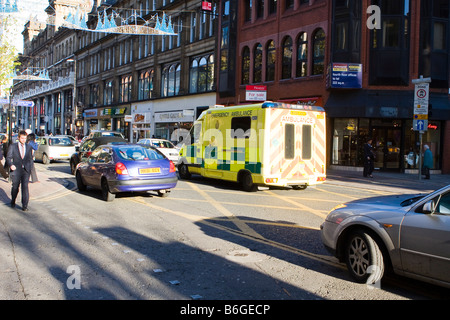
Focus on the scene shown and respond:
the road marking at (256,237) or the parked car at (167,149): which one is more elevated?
the parked car at (167,149)

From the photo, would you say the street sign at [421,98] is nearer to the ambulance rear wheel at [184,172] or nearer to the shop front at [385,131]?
the shop front at [385,131]

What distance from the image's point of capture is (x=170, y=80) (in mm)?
40531

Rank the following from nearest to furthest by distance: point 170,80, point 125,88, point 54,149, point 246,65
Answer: point 54,149, point 246,65, point 170,80, point 125,88

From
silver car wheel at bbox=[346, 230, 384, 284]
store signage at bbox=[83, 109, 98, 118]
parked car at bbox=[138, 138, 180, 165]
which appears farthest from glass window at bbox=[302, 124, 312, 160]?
store signage at bbox=[83, 109, 98, 118]

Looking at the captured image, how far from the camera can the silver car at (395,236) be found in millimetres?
4293

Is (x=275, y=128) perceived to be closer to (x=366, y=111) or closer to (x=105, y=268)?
(x=105, y=268)

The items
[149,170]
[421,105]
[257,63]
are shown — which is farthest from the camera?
[257,63]

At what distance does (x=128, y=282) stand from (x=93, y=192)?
8.74 meters

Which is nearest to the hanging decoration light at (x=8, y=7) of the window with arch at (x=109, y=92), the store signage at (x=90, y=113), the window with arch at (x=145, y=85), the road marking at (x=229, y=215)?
the road marking at (x=229, y=215)

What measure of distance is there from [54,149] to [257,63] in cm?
1443

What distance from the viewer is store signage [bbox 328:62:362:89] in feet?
74.6

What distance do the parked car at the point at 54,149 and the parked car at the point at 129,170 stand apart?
13.7 m

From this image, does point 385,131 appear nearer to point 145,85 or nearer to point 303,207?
point 303,207

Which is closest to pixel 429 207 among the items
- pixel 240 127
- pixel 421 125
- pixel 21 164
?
pixel 21 164
